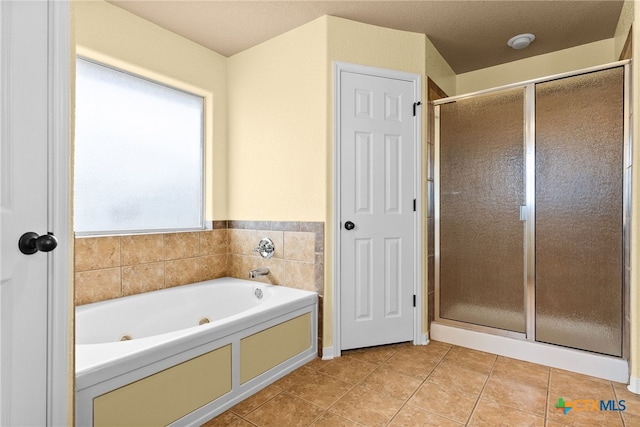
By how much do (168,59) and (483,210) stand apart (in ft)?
8.89

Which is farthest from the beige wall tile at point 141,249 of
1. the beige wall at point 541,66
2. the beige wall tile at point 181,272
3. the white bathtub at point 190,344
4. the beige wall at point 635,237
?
the beige wall at point 541,66

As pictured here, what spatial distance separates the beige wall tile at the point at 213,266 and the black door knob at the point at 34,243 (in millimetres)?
1863

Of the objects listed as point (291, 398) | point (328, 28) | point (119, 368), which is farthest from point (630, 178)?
point (119, 368)

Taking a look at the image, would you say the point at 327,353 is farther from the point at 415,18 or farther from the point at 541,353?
the point at 415,18

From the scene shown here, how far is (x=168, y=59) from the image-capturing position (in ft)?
8.35

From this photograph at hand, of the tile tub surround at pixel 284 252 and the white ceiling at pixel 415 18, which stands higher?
the white ceiling at pixel 415 18

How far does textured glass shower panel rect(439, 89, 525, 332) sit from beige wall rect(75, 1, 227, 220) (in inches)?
76.1

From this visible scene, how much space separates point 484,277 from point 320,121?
5.69 feet

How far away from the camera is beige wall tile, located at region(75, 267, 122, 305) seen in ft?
6.76

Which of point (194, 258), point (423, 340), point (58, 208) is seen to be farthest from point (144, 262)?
point (423, 340)

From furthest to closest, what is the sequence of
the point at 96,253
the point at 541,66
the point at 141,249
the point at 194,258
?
1. the point at 541,66
2. the point at 194,258
3. the point at 141,249
4. the point at 96,253

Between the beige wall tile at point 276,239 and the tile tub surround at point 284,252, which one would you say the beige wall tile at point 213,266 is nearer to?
the tile tub surround at point 284,252

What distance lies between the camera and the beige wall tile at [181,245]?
2.54 meters

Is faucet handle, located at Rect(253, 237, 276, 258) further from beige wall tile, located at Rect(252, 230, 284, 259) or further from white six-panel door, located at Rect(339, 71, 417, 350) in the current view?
white six-panel door, located at Rect(339, 71, 417, 350)
